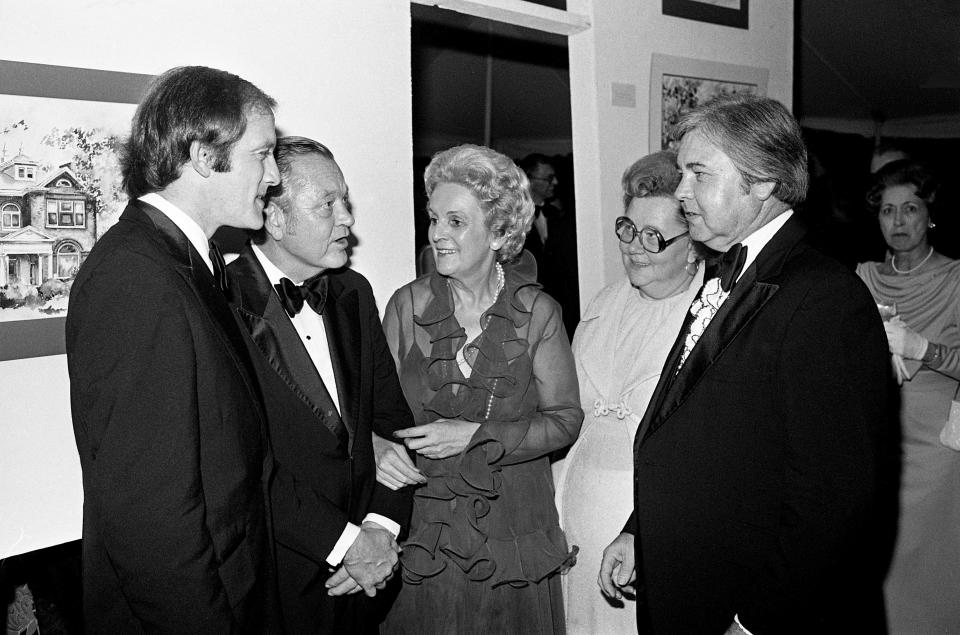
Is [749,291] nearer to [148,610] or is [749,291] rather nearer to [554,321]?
[554,321]

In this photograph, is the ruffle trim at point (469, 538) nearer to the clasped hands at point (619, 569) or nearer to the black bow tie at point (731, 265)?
the clasped hands at point (619, 569)

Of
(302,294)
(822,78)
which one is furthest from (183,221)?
(822,78)

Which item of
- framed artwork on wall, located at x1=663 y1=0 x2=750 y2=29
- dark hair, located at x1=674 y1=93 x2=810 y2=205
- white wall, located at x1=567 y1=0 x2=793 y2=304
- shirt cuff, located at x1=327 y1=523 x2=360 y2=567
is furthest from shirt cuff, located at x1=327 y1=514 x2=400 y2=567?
framed artwork on wall, located at x1=663 y1=0 x2=750 y2=29

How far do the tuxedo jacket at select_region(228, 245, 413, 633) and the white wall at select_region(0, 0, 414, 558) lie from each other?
60 cm

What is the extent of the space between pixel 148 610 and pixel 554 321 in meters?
1.43

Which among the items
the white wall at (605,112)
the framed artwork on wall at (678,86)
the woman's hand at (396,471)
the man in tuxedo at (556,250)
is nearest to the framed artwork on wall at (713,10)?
the white wall at (605,112)

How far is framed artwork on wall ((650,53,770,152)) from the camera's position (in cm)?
383

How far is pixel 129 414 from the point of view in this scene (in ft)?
4.44

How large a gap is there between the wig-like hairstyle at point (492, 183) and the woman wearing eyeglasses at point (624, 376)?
0.34 metres

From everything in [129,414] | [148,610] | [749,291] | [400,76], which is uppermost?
[400,76]

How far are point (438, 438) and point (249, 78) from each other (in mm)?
1271

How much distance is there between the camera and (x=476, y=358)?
2346 mm

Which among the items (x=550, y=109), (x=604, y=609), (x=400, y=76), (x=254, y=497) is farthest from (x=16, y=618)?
(x=550, y=109)

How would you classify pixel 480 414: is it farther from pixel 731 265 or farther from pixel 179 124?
pixel 179 124
